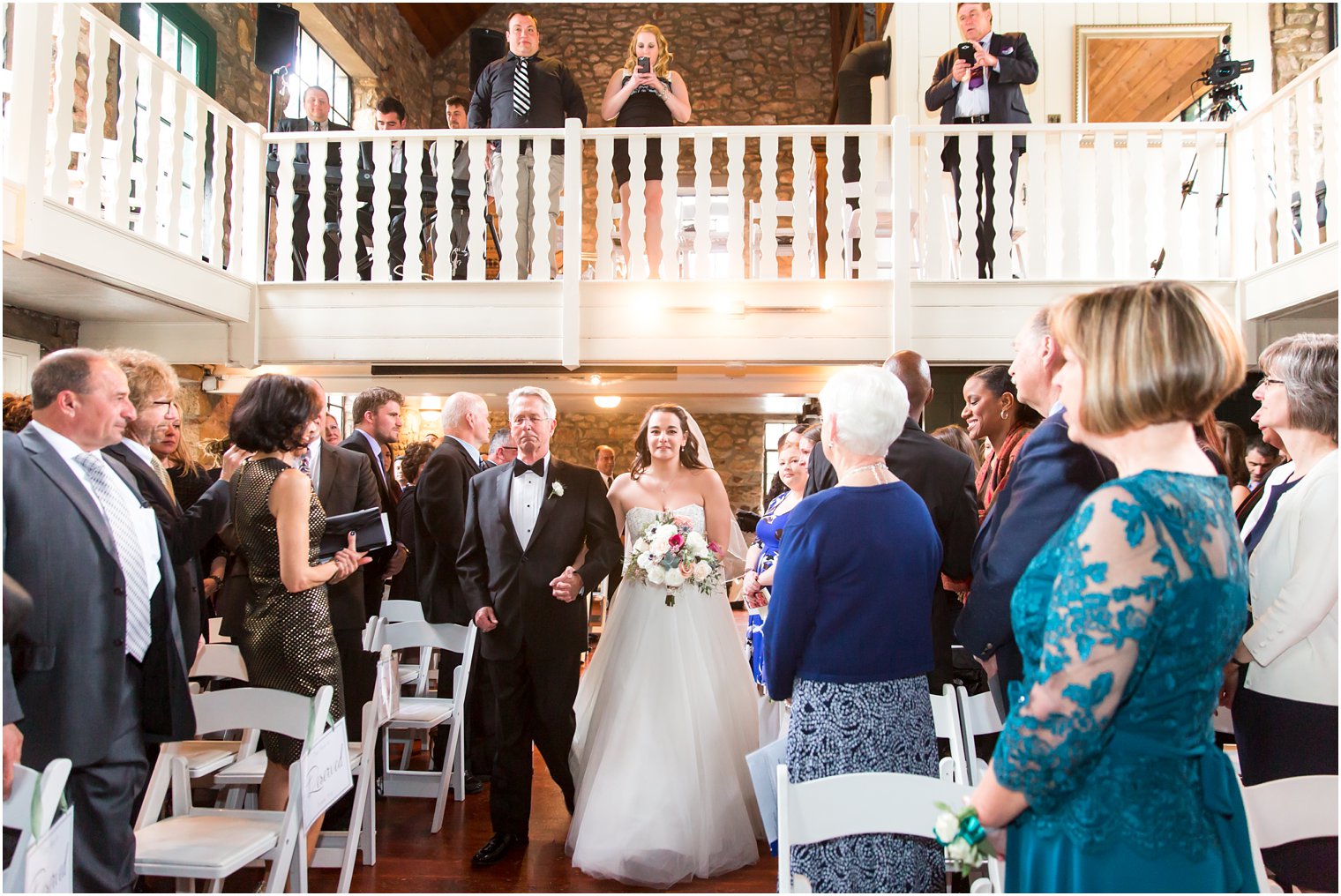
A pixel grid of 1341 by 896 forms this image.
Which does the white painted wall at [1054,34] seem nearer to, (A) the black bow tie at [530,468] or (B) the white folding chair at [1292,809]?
(A) the black bow tie at [530,468]

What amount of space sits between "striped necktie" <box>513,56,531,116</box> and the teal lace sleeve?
5.60 meters

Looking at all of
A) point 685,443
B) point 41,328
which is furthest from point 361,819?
point 41,328

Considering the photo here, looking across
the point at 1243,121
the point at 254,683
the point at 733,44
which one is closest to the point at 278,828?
the point at 254,683

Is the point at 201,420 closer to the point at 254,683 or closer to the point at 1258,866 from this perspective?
the point at 254,683

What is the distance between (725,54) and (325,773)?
12305mm

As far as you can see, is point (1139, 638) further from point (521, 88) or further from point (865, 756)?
point (521, 88)

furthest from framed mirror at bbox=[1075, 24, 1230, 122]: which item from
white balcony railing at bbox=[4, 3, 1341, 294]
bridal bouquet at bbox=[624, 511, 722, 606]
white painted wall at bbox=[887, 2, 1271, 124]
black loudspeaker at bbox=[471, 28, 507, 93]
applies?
black loudspeaker at bbox=[471, 28, 507, 93]

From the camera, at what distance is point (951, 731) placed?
250 centimetres

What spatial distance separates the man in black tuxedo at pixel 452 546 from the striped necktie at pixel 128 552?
198cm

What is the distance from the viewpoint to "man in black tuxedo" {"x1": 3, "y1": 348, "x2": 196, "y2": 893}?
77.6 inches

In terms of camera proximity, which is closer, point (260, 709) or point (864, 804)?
point (864, 804)

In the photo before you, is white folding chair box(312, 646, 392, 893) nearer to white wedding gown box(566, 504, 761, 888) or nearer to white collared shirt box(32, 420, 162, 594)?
white wedding gown box(566, 504, 761, 888)

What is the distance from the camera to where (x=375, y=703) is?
10.5 feet

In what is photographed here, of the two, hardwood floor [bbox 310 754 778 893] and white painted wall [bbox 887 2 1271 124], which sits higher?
white painted wall [bbox 887 2 1271 124]
